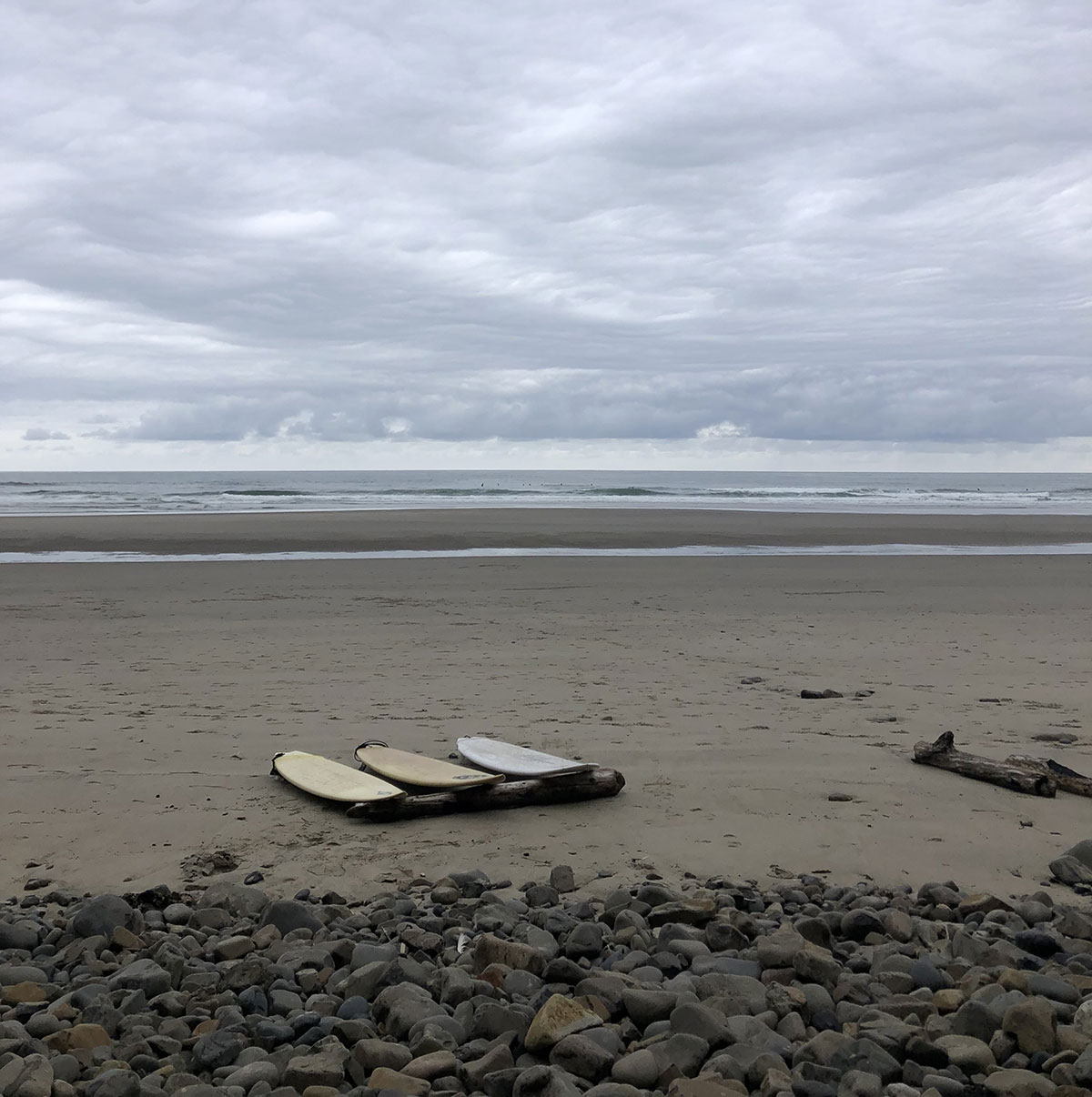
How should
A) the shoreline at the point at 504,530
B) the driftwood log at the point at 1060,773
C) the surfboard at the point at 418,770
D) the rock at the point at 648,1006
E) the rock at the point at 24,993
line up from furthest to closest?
the shoreline at the point at 504,530 < the driftwood log at the point at 1060,773 < the surfboard at the point at 418,770 < the rock at the point at 24,993 < the rock at the point at 648,1006

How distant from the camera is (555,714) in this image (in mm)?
7391

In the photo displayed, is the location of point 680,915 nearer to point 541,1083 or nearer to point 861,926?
point 861,926

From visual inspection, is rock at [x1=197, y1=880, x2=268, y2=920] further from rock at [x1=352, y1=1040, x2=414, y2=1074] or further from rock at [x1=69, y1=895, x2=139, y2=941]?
rock at [x1=352, y1=1040, x2=414, y2=1074]

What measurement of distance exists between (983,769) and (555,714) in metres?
3.03

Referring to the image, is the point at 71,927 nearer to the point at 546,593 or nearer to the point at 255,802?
the point at 255,802

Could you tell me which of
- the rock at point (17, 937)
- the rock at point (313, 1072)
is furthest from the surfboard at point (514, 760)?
the rock at point (313, 1072)

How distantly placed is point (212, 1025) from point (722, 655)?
7129mm

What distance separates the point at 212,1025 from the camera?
3193 millimetres

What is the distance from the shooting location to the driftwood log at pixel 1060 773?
547 cm

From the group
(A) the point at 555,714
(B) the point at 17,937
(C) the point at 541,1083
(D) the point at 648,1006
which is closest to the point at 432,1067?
(C) the point at 541,1083

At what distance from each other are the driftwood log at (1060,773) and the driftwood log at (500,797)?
7.80ft

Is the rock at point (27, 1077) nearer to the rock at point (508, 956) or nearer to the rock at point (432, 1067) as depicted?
the rock at point (432, 1067)

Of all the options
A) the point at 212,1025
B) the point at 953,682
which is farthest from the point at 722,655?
the point at 212,1025

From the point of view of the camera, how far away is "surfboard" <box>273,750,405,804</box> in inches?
207
